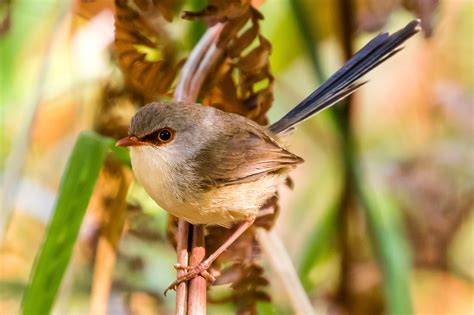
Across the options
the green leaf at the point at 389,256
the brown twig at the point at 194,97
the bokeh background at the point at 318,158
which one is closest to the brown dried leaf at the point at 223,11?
the brown twig at the point at 194,97

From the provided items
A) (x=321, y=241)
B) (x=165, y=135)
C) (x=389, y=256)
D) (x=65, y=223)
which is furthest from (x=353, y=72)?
(x=321, y=241)

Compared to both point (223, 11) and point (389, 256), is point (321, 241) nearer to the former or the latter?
point (389, 256)

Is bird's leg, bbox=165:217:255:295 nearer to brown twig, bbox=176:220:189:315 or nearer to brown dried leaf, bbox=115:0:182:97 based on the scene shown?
brown twig, bbox=176:220:189:315

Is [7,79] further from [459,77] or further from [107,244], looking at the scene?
[459,77]

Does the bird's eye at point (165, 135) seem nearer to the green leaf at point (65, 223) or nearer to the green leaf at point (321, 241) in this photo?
the green leaf at point (65, 223)

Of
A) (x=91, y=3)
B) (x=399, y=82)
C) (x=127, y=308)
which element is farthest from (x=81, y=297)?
(x=399, y=82)

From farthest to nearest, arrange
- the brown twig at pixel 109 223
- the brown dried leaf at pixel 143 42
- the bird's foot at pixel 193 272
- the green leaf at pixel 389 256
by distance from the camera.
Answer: the green leaf at pixel 389 256, the brown twig at pixel 109 223, the brown dried leaf at pixel 143 42, the bird's foot at pixel 193 272
